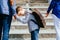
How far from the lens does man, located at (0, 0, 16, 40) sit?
A: 16.0 ft

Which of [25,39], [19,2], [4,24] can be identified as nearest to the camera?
[4,24]

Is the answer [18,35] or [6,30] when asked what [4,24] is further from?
[18,35]

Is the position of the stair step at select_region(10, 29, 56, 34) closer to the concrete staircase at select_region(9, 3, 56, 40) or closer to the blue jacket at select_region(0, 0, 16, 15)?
the concrete staircase at select_region(9, 3, 56, 40)

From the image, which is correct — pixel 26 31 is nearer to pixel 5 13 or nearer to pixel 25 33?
pixel 25 33

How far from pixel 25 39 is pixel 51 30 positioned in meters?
0.81

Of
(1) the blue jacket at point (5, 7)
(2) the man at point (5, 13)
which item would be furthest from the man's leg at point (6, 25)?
(1) the blue jacket at point (5, 7)

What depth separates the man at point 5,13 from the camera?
489cm

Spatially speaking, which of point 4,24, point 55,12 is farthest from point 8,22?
point 55,12

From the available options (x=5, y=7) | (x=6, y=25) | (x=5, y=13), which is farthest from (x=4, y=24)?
(x=5, y=7)

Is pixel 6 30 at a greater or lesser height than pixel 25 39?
greater

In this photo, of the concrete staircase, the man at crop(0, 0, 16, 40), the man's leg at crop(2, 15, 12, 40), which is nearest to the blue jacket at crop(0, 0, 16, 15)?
the man at crop(0, 0, 16, 40)

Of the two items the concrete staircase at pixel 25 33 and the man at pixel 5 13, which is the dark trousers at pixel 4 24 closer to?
the man at pixel 5 13

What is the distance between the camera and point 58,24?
16.7 ft

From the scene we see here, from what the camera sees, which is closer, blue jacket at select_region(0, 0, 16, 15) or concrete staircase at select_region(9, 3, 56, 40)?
blue jacket at select_region(0, 0, 16, 15)
